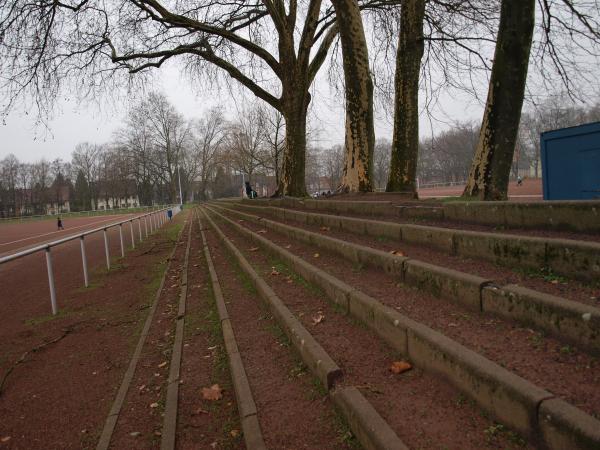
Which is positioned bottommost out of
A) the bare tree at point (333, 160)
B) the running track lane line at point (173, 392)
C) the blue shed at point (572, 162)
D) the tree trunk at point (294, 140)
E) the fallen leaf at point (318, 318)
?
the running track lane line at point (173, 392)

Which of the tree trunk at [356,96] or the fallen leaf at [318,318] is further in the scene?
the tree trunk at [356,96]

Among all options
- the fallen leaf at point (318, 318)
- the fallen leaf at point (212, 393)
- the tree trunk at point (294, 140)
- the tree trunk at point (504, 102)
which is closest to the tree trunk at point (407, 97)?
the tree trunk at point (504, 102)

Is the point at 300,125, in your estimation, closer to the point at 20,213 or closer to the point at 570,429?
the point at 570,429

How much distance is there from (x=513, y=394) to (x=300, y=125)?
12057 mm

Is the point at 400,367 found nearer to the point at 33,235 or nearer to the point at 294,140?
the point at 294,140

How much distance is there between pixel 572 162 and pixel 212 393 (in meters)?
7.47

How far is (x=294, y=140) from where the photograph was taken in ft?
42.4

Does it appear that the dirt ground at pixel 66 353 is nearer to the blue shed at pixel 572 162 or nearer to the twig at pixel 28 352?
the twig at pixel 28 352

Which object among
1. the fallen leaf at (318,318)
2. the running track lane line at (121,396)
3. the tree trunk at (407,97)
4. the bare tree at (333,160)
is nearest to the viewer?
the running track lane line at (121,396)

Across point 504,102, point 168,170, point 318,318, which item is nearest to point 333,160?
point 168,170

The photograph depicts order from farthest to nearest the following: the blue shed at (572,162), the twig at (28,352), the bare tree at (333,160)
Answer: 1. the bare tree at (333,160)
2. the blue shed at (572,162)
3. the twig at (28,352)

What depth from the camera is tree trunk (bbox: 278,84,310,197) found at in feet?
42.5

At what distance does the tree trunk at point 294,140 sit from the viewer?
1296 centimetres

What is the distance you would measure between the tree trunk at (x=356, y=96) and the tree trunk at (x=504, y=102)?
3783mm
